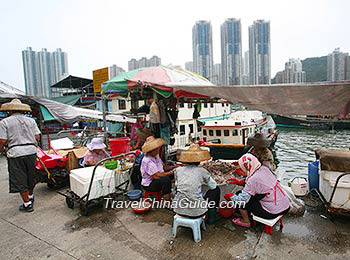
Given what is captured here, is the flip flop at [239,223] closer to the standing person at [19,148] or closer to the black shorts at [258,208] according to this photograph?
the black shorts at [258,208]

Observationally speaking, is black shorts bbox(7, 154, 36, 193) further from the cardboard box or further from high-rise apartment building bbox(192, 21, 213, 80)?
high-rise apartment building bbox(192, 21, 213, 80)

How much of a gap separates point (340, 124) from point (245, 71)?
17594 mm

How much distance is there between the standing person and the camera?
384 centimetres

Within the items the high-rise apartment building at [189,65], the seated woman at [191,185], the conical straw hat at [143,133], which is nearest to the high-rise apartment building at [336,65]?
the high-rise apartment building at [189,65]

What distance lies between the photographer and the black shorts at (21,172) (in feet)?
12.6

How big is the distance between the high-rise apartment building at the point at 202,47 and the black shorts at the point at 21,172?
130ft

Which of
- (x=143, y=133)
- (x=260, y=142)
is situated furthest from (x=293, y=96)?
(x=143, y=133)

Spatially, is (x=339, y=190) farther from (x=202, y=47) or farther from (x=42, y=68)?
(x=42, y=68)

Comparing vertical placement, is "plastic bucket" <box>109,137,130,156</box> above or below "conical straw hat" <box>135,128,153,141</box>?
below

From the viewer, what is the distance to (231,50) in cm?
4278

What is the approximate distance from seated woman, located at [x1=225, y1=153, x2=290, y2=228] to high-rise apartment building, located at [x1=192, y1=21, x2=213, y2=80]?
39.7 meters

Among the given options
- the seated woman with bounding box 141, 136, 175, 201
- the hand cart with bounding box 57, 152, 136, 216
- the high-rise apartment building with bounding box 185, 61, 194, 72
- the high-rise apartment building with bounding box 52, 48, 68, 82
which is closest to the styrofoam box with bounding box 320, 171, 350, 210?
the seated woman with bounding box 141, 136, 175, 201

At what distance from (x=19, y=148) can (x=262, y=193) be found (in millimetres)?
4117

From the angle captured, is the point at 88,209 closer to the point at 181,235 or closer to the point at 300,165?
the point at 181,235
